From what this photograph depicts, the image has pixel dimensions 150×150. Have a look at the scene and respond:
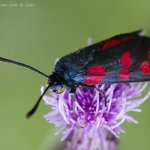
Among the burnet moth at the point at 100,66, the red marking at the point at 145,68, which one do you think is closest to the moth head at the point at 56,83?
the burnet moth at the point at 100,66

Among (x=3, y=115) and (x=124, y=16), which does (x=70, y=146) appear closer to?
(x=3, y=115)

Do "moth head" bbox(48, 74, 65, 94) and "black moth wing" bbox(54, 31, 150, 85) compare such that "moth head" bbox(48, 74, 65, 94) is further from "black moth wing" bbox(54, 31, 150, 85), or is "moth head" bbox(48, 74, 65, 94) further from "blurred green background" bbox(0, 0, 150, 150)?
"blurred green background" bbox(0, 0, 150, 150)

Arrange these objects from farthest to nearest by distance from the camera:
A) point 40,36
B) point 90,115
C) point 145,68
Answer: point 40,36 → point 90,115 → point 145,68

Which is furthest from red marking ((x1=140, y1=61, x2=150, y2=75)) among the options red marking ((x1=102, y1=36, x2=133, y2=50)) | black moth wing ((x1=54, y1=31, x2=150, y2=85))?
red marking ((x1=102, y1=36, x2=133, y2=50))

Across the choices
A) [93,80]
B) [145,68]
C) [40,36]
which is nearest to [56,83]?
[93,80]

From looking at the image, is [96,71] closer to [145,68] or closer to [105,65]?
[105,65]

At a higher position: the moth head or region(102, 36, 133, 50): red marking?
region(102, 36, 133, 50): red marking

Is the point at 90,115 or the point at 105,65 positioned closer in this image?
the point at 105,65
